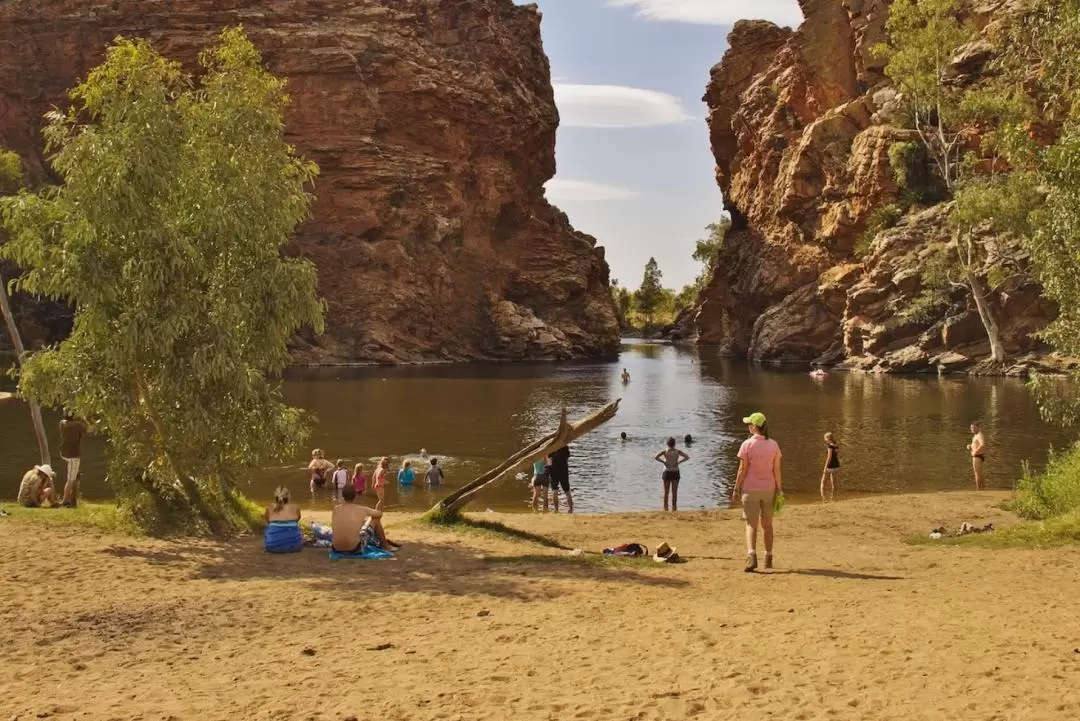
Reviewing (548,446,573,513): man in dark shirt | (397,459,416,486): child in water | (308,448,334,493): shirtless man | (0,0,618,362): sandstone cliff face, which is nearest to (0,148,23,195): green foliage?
(0,0,618,362): sandstone cliff face

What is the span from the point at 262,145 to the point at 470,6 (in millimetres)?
106569

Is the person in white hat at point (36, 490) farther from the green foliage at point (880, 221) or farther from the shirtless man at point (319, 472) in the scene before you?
the green foliage at point (880, 221)

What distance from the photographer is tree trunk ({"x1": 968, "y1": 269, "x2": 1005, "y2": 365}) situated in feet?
A: 214

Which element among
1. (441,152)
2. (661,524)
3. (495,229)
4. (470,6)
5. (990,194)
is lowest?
(661,524)

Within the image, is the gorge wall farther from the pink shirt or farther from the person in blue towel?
the person in blue towel

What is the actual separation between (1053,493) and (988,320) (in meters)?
52.2

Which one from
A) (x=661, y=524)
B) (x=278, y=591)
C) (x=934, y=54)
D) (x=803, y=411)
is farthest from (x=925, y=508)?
(x=934, y=54)

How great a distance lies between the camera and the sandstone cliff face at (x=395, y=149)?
332 feet

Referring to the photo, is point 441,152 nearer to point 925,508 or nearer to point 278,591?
point 925,508

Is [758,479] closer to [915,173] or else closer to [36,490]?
[36,490]

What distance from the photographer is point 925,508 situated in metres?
22.4

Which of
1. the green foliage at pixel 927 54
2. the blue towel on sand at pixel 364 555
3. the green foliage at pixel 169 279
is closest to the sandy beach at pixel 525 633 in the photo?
the blue towel on sand at pixel 364 555

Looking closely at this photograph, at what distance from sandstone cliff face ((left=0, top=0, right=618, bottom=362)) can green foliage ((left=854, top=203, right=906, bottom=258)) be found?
38.2 meters

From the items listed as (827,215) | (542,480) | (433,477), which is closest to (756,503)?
(542,480)
